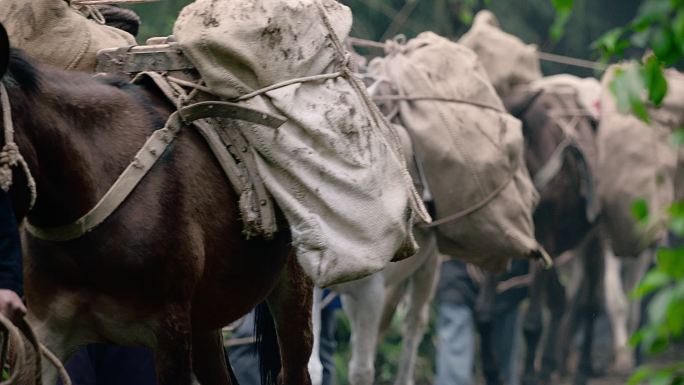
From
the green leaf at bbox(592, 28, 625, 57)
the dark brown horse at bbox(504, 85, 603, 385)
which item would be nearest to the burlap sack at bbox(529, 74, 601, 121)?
the dark brown horse at bbox(504, 85, 603, 385)

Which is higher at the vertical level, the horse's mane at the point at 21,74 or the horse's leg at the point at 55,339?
the horse's mane at the point at 21,74

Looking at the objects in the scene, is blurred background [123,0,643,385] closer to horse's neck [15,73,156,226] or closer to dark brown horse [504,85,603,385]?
dark brown horse [504,85,603,385]

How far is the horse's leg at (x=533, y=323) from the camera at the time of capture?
9.95 metres

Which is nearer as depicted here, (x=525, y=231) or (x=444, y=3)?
(x=525, y=231)

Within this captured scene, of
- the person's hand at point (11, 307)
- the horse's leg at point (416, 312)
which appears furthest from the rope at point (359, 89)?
the horse's leg at point (416, 312)

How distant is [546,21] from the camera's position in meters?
14.5

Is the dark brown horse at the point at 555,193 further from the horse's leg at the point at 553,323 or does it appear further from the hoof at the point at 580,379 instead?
the hoof at the point at 580,379

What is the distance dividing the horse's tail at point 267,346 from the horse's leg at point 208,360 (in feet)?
1.12

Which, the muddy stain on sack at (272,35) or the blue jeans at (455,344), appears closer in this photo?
the muddy stain on sack at (272,35)

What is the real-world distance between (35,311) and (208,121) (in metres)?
0.77

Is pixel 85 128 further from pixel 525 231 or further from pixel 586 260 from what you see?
pixel 586 260

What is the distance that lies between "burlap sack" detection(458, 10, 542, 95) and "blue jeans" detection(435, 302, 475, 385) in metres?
1.53

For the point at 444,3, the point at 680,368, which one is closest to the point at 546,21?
the point at 444,3

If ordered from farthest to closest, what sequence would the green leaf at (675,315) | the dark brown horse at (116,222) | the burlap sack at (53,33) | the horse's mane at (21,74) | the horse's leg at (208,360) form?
the horse's leg at (208,360)
the burlap sack at (53,33)
the dark brown horse at (116,222)
the horse's mane at (21,74)
the green leaf at (675,315)
